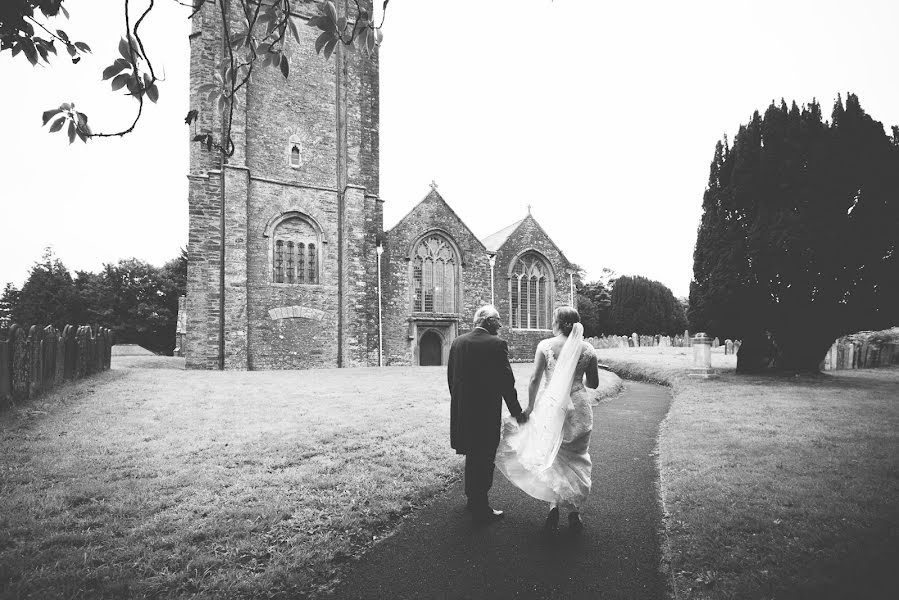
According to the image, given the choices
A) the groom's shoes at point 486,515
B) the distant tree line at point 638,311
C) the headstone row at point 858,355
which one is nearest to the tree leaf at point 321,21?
the groom's shoes at point 486,515

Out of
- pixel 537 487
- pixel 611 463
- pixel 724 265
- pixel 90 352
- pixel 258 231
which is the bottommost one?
pixel 611 463

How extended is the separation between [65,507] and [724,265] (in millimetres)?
15714

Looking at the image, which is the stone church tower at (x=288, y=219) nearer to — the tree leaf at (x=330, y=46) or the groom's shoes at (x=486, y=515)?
the groom's shoes at (x=486, y=515)

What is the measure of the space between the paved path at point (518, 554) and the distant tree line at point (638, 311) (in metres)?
42.1

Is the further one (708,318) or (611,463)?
→ (708,318)

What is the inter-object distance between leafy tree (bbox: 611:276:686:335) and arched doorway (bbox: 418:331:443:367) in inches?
1157

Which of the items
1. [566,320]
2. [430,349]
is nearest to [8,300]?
[430,349]

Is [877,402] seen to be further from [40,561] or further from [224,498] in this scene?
[40,561]

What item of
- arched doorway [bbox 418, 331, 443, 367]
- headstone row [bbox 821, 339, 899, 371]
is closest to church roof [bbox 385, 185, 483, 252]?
arched doorway [bbox 418, 331, 443, 367]

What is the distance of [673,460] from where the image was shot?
5426 mm

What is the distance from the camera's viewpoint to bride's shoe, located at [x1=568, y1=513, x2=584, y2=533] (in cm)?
374

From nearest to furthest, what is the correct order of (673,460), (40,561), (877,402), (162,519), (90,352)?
1. (40,561)
2. (162,519)
3. (673,460)
4. (877,402)
5. (90,352)

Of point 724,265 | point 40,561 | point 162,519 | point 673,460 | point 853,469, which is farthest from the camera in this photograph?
point 724,265

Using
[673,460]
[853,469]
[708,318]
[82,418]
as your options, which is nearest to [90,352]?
[82,418]
